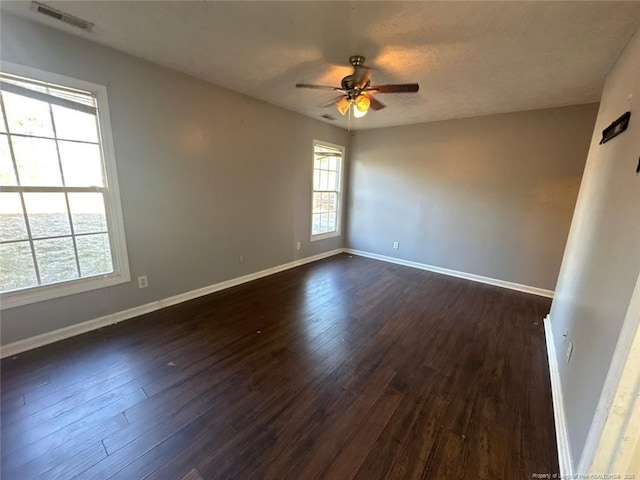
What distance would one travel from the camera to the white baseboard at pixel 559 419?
51.6 inches

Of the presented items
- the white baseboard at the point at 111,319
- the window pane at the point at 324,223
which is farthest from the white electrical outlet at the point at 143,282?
the window pane at the point at 324,223

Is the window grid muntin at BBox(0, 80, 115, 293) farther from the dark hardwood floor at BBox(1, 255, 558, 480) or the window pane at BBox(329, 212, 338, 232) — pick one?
the window pane at BBox(329, 212, 338, 232)

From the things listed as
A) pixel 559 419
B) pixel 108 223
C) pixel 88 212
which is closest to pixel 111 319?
pixel 108 223

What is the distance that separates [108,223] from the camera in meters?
2.46

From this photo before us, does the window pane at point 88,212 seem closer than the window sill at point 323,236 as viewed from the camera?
Yes

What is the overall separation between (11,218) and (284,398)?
8.08ft

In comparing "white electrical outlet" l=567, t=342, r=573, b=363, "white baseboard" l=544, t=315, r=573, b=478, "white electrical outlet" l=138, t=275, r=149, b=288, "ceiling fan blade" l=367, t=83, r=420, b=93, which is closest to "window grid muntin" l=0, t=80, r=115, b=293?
"white electrical outlet" l=138, t=275, r=149, b=288

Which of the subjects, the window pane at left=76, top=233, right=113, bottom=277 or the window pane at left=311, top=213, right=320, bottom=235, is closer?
the window pane at left=76, top=233, right=113, bottom=277

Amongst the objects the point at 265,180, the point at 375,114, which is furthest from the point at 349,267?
the point at 375,114

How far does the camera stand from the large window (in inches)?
186

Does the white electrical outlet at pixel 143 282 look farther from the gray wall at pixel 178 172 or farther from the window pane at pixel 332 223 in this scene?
the window pane at pixel 332 223

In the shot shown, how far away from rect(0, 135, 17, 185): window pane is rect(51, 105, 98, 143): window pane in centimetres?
31

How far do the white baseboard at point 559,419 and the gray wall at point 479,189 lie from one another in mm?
1781

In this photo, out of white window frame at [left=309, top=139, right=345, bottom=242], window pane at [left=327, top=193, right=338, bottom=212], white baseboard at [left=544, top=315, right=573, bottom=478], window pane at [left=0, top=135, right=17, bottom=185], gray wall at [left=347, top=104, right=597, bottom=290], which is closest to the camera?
white baseboard at [left=544, top=315, right=573, bottom=478]
